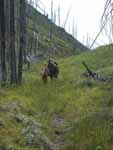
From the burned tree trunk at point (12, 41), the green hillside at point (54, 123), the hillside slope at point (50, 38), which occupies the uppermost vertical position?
the hillside slope at point (50, 38)

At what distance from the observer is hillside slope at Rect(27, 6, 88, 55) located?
254 feet

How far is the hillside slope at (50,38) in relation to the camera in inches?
3046

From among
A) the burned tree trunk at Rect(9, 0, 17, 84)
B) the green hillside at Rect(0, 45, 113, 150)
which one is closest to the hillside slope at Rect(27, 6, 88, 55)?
the burned tree trunk at Rect(9, 0, 17, 84)

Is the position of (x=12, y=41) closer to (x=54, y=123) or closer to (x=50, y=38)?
(x=54, y=123)

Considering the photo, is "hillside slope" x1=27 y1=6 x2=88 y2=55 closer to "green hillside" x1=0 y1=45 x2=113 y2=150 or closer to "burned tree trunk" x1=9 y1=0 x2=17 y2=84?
"burned tree trunk" x1=9 y1=0 x2=17 y2=84

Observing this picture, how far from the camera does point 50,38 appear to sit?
8506 centimetres

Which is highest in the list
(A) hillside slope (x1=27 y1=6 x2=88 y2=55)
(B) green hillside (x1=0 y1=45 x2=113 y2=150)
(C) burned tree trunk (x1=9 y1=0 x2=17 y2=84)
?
(A) hillside slope (x1=27 y1=6 x2=88 y2=55)

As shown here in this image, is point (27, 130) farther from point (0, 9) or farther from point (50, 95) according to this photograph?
point (0, 9)

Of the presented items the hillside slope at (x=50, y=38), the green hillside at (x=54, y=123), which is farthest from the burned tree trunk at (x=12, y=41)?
the hillside slope at (x=50, y=38)

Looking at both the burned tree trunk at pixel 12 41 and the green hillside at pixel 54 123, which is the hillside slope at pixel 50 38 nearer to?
the burned tree trunk at pixel 12 41

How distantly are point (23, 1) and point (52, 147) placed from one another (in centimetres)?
1274

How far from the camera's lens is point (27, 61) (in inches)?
1316

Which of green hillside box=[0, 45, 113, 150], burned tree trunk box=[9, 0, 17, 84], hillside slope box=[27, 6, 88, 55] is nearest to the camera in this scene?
green hillside box=[0, 45, 113, 150]

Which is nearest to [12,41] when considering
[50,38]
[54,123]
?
[54,123]
